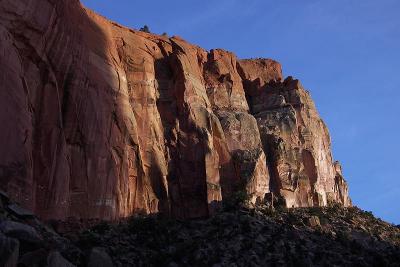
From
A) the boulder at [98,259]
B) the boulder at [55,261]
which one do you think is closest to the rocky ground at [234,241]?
the boulder at [98,259]

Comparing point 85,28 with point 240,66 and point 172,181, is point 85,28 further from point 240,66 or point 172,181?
point 240,66

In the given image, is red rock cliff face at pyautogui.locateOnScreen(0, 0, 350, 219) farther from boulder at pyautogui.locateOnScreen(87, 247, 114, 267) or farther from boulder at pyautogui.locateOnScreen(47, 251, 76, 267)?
boulder at pyautogui.locateOnScreen(47, 251, 76, 267)

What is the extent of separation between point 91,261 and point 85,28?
27.1 metres

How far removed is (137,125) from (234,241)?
47.2ft

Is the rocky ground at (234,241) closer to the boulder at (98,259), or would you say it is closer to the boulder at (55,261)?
the boulder at (98,259)

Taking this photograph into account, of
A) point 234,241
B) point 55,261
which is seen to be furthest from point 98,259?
point 234,241

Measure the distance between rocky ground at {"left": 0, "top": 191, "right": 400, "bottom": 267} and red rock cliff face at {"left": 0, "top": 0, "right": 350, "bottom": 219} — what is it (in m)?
1.89

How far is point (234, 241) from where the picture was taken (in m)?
58.4

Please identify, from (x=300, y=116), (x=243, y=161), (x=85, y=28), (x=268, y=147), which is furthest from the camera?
(x=300, y=116)

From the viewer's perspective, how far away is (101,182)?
57.9 meters

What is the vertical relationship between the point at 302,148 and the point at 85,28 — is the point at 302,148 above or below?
below

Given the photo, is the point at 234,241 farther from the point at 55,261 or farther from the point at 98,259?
the point at 55,261

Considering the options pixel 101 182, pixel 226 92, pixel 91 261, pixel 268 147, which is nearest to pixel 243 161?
pixel 268 147

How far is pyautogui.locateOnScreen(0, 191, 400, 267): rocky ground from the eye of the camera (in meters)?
52.8
